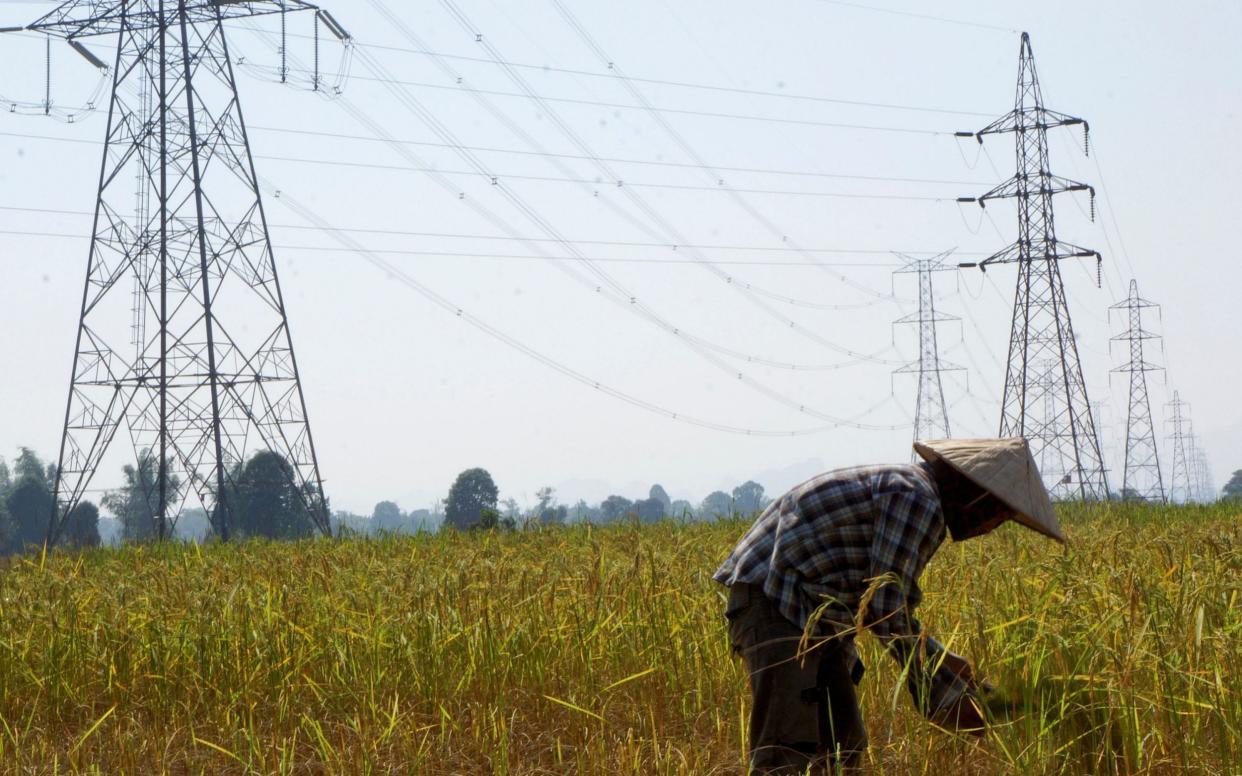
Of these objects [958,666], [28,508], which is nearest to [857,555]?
[958,666]

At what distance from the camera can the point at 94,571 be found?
1057cm

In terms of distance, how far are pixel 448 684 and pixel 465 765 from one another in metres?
0.71

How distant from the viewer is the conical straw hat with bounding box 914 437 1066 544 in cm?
374

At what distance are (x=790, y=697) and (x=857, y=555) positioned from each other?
20.5 inches

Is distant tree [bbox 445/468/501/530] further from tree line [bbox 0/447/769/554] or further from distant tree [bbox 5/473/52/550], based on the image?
distant tree [bbox 5/473/52/550]

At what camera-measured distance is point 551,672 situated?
5.88 meters

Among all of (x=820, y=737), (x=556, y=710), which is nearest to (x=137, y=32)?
(x=556, y=710)

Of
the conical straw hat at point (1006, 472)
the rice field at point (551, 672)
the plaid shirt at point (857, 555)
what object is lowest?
the rice field at point (551, 672)

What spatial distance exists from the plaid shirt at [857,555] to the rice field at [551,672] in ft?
1.03

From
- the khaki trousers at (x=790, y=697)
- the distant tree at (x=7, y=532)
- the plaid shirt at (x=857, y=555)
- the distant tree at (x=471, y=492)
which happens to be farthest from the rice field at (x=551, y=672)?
the distant tree at (x=471, y=492)

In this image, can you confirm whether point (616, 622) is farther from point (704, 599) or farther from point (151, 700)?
point (151, 700)

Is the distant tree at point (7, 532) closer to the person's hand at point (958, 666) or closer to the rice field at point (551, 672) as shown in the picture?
the rice field at point (551, 672)

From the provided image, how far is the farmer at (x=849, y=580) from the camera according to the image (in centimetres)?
375

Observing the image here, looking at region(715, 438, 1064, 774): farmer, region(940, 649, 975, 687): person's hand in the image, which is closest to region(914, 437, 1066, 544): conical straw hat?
region(715, 438, 1064, 774): farmer
